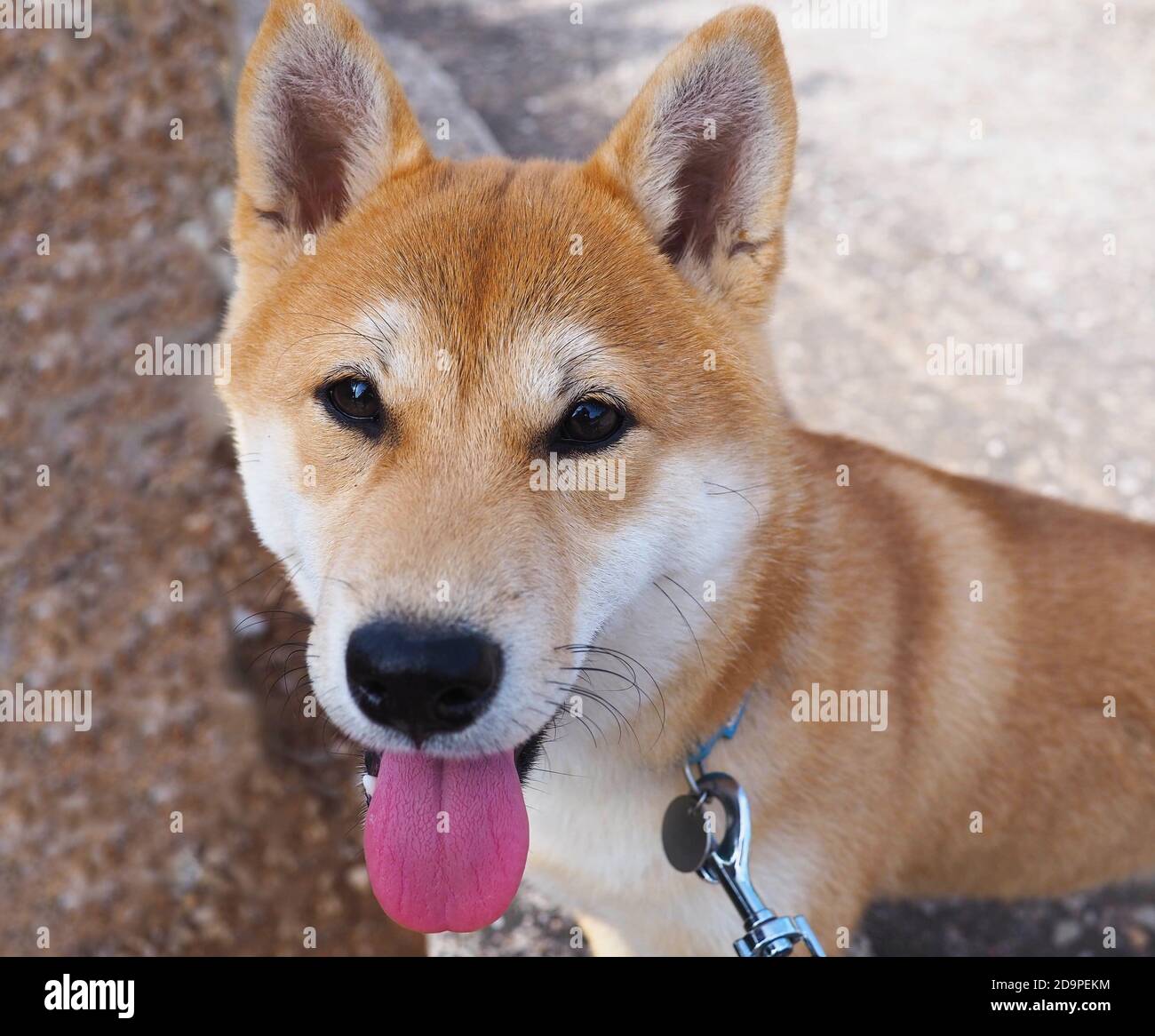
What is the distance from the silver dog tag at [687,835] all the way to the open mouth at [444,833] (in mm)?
426

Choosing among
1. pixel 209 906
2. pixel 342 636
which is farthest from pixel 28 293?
pixel 342 636

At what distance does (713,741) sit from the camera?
7.22 ft

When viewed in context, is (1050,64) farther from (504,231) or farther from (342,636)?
(342,636)

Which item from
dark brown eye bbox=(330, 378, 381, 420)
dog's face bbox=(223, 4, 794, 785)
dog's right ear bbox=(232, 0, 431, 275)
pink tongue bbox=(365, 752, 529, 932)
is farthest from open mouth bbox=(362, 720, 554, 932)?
dog's right ear bbox=(232, 0, 431, 275)

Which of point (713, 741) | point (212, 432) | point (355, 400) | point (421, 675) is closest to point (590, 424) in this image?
point (355, 400)

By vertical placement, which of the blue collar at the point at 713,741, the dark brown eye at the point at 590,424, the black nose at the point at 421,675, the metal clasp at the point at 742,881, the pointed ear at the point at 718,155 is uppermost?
the pointed ear at the point at 718,155

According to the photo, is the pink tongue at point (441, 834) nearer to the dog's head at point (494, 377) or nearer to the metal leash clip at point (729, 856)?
the dog's head at point (494, 377)

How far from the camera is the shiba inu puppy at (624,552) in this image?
176 centimetres

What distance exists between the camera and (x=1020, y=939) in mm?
3291

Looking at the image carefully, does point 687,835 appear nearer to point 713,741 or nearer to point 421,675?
point 713,741

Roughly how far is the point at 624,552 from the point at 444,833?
648 millimetres

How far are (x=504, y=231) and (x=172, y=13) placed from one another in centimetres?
320

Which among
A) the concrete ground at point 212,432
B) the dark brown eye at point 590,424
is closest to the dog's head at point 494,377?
the dark brown eye at point 590,424

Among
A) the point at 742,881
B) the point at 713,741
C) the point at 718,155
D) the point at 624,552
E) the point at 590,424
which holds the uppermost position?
the point at 718,155
